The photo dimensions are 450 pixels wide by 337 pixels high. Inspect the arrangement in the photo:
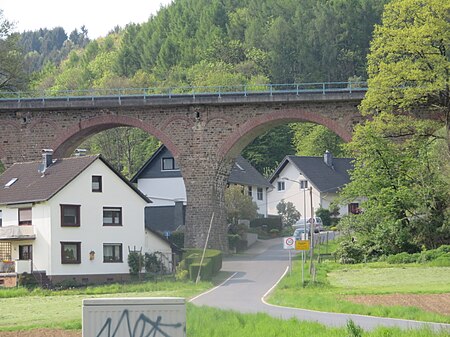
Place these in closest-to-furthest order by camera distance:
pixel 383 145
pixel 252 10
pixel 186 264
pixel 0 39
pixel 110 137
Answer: pixel 186 264 < pixel 383 145 < pixel 0 39 < pixel 110 137 < pixel 252 10

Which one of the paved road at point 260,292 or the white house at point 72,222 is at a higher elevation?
the white house at point 72,222

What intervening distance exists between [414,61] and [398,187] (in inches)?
267

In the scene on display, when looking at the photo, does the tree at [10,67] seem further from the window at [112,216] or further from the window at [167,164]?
the window at [112,216]


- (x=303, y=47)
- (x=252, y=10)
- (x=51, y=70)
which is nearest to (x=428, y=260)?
(x=303, y=47)

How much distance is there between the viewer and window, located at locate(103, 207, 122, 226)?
50312mm

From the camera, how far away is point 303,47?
111m

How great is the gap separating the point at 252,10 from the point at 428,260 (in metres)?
87.8

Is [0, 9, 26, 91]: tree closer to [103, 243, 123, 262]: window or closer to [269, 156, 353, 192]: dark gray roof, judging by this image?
[269, 156, 353, 192]: dark gray roof

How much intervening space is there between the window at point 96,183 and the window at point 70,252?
2.97m

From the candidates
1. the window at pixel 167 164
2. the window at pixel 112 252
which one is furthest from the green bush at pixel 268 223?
the window at pixel 112 252

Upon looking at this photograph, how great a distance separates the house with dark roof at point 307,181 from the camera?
278 ft

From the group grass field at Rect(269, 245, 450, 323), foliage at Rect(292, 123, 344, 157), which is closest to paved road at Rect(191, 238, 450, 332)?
grass field at Rect(269, 245, 450, 323)

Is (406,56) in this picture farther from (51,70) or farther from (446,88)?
(51,70)

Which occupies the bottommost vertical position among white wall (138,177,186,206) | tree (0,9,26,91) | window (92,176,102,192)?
window (92,176,102,192)
